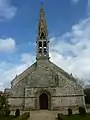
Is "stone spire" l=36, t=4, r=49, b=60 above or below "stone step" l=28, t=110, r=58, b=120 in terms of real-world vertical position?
above

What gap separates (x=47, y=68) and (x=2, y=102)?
21.0 meters

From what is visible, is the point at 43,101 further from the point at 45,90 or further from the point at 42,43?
the point at 42,43

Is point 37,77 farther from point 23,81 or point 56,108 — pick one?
point 56,108

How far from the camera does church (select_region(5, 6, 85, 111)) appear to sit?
39.8 meters

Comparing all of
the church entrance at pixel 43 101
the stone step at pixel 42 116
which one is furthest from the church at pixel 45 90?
the stone step at pixel 42 116

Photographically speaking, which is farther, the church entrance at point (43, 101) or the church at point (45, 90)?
the church entrance at point (43, 101)

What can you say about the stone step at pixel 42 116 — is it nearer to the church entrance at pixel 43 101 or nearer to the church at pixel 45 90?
the church at pixel 45 90

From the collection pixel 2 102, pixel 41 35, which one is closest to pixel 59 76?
pixel 41 35

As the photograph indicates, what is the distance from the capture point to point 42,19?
161 ft

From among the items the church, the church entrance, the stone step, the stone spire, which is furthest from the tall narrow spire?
the stone step

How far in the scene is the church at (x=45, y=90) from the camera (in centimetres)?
3978

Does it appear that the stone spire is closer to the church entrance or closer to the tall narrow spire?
the tall narrow spire

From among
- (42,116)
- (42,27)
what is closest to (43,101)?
(42,116)

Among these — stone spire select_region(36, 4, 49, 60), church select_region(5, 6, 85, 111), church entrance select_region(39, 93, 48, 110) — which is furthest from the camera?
stone spire select_region(36, 4, 49, 60)
